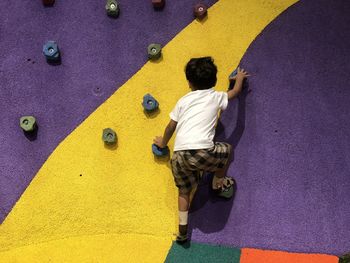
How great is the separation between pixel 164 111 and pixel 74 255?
534 millimetres

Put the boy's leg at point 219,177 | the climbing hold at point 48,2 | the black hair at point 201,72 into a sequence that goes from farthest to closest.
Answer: the climbing hold at point 48,2 → the boy's leg at point 219,177 → the black hair at point 201,72

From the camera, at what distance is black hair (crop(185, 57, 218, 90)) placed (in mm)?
1365

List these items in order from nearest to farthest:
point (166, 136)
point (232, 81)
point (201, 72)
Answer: point (201, 72)
point (166, 136)
point (232, 81)

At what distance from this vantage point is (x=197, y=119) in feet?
4.52

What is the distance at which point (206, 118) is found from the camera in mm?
1383

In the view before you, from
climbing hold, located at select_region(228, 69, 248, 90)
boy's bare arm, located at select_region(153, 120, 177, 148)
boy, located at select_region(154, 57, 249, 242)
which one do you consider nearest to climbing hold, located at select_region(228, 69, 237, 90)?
climbing hold, located at select_region(228, 69, 248, 90)

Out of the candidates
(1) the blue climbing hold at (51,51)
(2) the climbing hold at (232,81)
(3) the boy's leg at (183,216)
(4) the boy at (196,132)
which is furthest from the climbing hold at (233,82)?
(1) the blue climbing hold at (51,51)

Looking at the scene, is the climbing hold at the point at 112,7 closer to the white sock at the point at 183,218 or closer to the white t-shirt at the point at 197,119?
the white t-shirt at the point at 197,119

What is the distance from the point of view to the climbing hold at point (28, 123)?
5.06ft

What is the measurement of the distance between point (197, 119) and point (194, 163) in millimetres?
126

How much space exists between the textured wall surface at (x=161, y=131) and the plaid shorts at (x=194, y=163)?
91 mm

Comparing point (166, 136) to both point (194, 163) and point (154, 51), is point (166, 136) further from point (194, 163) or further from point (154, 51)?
point (154, 51)

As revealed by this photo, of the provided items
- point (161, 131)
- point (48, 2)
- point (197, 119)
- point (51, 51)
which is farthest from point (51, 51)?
point (197, 119)

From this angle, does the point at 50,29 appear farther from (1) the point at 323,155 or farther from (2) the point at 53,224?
(1) the point at 323,155
